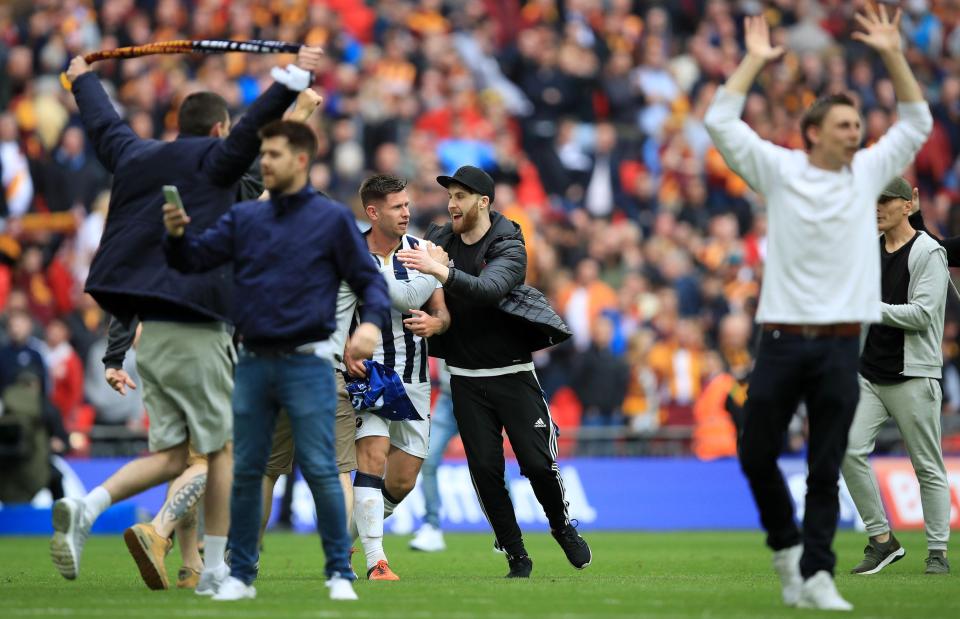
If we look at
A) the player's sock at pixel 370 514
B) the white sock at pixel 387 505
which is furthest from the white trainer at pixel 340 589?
the white sock at pixel 387 505

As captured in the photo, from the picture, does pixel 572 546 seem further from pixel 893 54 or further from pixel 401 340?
pixel 893 54

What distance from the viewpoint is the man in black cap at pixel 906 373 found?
10.8m

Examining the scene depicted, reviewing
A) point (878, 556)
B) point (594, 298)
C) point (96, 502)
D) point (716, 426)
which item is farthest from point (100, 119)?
point (594, 298)

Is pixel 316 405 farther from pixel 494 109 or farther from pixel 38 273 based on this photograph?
pixel 494 109

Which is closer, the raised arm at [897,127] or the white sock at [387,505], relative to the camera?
the raised arm at [897,127]

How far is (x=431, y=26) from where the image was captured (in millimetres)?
26750

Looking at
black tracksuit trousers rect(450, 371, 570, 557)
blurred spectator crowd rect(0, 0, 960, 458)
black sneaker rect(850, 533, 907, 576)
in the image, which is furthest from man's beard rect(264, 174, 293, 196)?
blurred spectator crowd rect(0, 0, 960, 458)

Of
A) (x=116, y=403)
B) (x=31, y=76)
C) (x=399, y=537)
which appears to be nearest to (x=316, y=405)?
(x=399, y=537)

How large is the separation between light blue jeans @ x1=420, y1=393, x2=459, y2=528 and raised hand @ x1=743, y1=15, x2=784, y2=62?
7.18m

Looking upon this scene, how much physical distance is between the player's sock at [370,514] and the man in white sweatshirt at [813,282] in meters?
3.16

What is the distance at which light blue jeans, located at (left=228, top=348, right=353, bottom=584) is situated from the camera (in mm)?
7934

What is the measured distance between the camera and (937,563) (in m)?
10.8

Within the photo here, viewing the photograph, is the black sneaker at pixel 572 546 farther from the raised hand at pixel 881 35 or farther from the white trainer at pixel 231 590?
the raised hand at pixel 881 35

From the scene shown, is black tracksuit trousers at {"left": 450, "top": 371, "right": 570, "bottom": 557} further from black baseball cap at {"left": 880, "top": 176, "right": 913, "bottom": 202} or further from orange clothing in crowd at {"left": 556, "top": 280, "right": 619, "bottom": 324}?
orange clothing in crowd at {"left": 556, "top": 280, "right": 619, "bottom": 324}
